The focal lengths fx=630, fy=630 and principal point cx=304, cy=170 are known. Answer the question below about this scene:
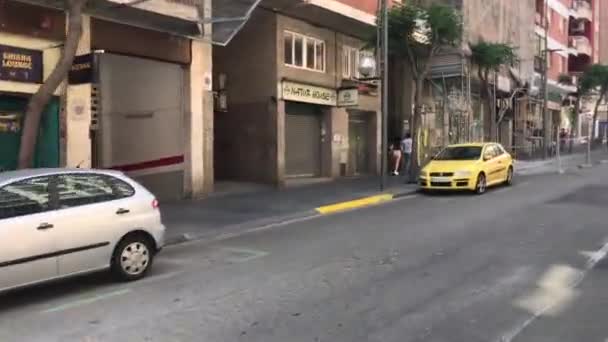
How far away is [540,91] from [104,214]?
38658 mm

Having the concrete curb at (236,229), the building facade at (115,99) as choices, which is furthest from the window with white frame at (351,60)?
the concrete curb at (236,229)

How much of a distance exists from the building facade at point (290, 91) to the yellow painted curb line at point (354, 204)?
375 centimetres

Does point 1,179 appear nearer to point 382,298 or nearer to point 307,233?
point 382,298

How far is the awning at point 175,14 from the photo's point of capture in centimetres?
1337

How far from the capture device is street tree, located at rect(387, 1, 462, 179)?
19.4 m

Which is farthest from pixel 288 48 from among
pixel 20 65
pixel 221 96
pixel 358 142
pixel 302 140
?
pixel 20 65

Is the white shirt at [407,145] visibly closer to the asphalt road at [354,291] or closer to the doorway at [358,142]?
the doorway at [358,142]

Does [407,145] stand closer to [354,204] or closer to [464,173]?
[464,173]

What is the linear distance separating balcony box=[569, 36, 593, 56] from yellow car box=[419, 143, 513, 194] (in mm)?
40752

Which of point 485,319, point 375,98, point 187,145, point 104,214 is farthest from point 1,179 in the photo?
point 375,98

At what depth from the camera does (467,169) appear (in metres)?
17.4

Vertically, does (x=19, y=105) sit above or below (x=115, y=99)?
below

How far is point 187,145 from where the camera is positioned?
52.4 ft

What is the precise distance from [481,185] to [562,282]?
35.1 ft
